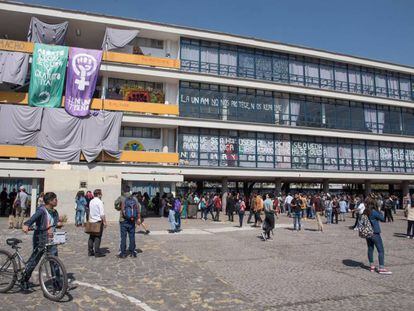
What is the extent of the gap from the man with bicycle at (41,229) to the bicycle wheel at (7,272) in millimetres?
198

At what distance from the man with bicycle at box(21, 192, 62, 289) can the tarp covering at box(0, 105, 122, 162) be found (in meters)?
17.1

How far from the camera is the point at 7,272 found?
651cm

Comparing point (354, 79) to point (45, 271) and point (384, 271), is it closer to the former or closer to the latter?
point (384, 271)

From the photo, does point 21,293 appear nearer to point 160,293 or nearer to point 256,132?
point 160,293

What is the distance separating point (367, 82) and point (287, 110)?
10100 millimetres

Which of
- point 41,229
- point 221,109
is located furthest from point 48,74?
point 41,229

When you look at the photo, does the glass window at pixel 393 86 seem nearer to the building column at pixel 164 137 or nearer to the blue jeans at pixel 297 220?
the building column at pixel 164 137

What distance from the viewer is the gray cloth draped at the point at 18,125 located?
2234 cm

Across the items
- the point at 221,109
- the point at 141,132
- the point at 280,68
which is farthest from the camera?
the point at 280,68

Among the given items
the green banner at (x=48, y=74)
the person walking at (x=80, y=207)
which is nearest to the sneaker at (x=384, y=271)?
the person walking at (x=80, y=207)

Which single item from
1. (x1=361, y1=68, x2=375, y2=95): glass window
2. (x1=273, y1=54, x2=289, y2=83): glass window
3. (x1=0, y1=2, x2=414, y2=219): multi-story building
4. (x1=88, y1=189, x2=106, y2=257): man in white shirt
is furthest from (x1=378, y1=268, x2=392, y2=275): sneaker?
(x1=361, y1=68, x2=375, y2=95): glass window

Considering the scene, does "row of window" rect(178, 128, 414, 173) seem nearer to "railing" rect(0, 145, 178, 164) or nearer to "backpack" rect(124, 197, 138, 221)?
"railing" rect(0, 145, 178, 164)

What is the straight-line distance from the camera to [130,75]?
2641cm

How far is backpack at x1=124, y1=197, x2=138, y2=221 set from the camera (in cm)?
989
